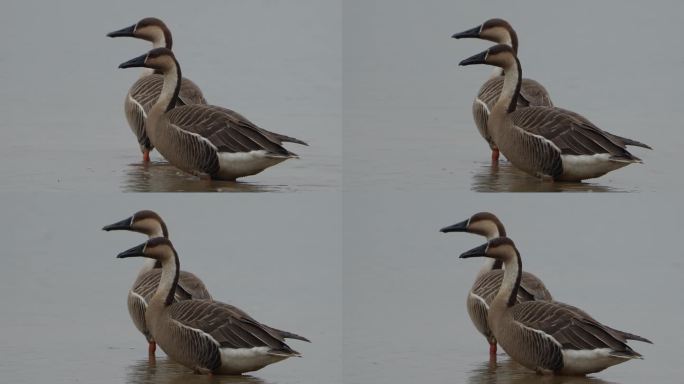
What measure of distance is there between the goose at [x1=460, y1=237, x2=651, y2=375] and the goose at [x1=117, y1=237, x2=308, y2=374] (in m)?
1.91

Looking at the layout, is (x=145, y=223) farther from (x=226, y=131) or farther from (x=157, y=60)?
(x=157, y=60)

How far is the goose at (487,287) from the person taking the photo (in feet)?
47.6

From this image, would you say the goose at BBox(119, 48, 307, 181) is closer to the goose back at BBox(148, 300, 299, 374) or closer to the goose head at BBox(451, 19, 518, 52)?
the goose back at BBox(148, 300, 299, 374)

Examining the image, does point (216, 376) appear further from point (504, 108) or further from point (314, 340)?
point (504, 108)

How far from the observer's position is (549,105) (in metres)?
15.7

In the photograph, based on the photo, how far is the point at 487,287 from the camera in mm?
14633

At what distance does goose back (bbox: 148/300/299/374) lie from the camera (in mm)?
13133

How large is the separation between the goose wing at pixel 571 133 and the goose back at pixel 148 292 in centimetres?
319

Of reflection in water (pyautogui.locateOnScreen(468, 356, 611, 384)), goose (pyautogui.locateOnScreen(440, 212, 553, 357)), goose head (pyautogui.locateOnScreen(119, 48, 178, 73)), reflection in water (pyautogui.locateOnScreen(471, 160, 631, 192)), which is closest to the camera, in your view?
reflection in water (pyautogui.locateOnScreen(468, 356, 611, 384))

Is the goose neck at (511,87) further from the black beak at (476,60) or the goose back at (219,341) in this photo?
the goose back at (219,341)

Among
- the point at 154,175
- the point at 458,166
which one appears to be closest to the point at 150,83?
the point at 154,175

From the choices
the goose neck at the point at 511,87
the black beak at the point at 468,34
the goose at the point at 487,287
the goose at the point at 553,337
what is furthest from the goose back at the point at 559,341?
the black beak at the point at 468,34

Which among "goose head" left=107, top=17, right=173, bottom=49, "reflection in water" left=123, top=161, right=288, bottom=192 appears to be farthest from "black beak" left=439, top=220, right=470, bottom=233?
"goose head" left=107, top=17, right=173, bottom=49

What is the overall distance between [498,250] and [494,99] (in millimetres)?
1983
